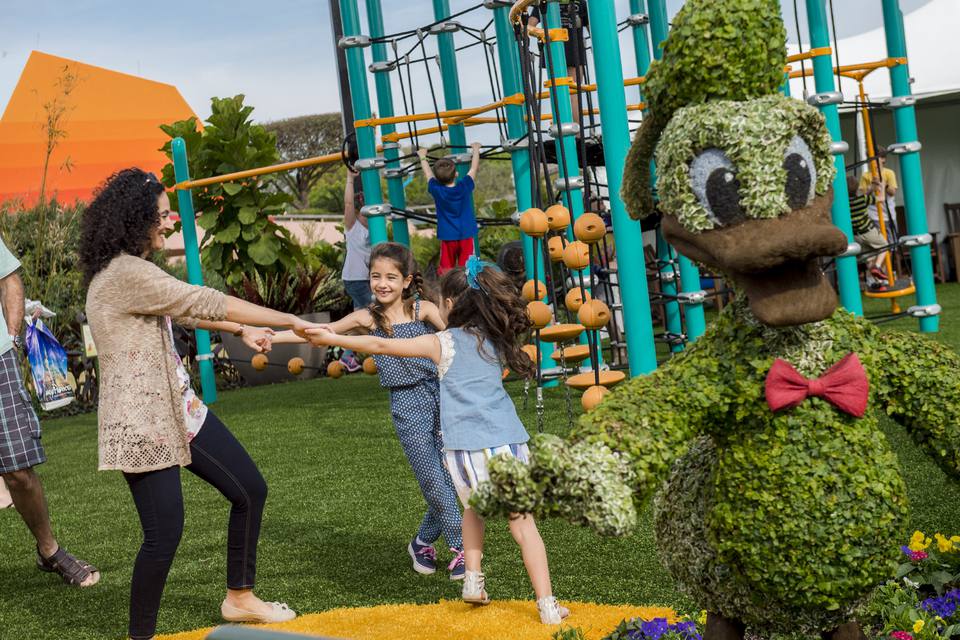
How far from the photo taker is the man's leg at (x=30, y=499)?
486 centimetres

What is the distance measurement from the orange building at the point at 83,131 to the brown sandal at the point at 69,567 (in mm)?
19225

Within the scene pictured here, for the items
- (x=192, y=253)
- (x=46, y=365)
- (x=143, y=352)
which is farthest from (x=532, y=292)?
(x=192, y=253)

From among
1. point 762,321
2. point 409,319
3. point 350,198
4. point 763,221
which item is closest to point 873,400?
point 762,321

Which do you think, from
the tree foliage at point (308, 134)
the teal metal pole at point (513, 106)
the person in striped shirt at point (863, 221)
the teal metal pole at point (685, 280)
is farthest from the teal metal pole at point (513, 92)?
the tree foliage at point (308, 134)

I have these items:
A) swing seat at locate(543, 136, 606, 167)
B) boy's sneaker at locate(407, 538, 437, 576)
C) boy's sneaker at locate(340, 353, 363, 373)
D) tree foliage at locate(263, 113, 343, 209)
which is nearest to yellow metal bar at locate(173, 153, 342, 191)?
swing seat at locate(543, 136, 606, 167)

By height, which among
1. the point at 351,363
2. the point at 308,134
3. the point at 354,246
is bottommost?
the point at 351,363

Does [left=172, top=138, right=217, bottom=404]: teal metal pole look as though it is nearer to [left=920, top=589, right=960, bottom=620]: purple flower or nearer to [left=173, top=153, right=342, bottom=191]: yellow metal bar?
[left=173, top=153, right=342, bottom=191]: yellow metal bar

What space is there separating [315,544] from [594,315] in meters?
2.14

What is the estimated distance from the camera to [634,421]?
7.20 feet

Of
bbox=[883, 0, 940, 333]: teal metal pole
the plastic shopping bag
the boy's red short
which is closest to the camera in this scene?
the plastic shopping bag

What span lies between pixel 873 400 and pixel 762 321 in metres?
0.33

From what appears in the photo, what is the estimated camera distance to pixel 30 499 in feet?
16.0

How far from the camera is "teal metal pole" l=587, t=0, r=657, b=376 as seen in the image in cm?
403

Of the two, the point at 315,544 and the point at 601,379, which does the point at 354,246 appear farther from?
the point at 601,379
